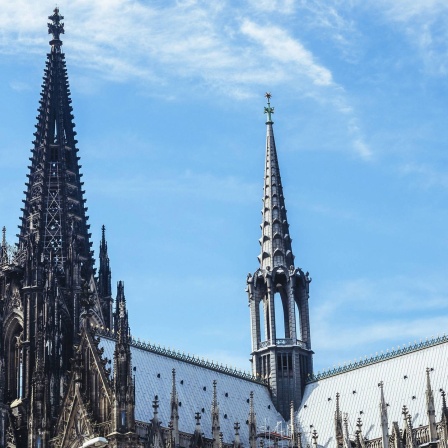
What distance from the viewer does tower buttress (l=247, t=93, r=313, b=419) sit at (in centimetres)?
9362

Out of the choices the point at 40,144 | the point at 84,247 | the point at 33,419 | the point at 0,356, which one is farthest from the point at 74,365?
the point at 40,144

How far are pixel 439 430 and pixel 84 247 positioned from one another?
28.5m

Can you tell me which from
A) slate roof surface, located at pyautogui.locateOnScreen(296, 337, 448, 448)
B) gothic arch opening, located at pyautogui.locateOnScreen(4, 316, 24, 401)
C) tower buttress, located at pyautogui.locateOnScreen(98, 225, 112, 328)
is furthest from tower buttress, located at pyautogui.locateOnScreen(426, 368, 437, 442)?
gothic arch opening, located at pyautogui.locateOnScreen(4, 316, 24, 401)

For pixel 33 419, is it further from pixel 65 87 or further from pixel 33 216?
pixel 65 87

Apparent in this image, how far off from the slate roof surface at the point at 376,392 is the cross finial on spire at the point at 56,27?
31.0m

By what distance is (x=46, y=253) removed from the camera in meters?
89.2

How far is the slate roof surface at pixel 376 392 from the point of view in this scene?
84.4 metres

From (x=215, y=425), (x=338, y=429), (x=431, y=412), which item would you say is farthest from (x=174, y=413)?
(x=431, y=412)

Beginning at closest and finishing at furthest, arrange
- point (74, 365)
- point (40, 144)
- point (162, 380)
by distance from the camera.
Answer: point (74, 365) → point (162, 380) → point (40, 144)

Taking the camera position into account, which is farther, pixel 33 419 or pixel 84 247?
pixel 84 247

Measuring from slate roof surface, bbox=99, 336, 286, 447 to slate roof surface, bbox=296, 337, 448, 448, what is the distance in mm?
3118

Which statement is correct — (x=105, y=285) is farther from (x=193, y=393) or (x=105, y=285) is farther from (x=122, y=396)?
(x=122, y=396)

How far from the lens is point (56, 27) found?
97.9 m

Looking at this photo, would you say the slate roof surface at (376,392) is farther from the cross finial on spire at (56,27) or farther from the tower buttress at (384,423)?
the cross finial on spire at (56,27)
